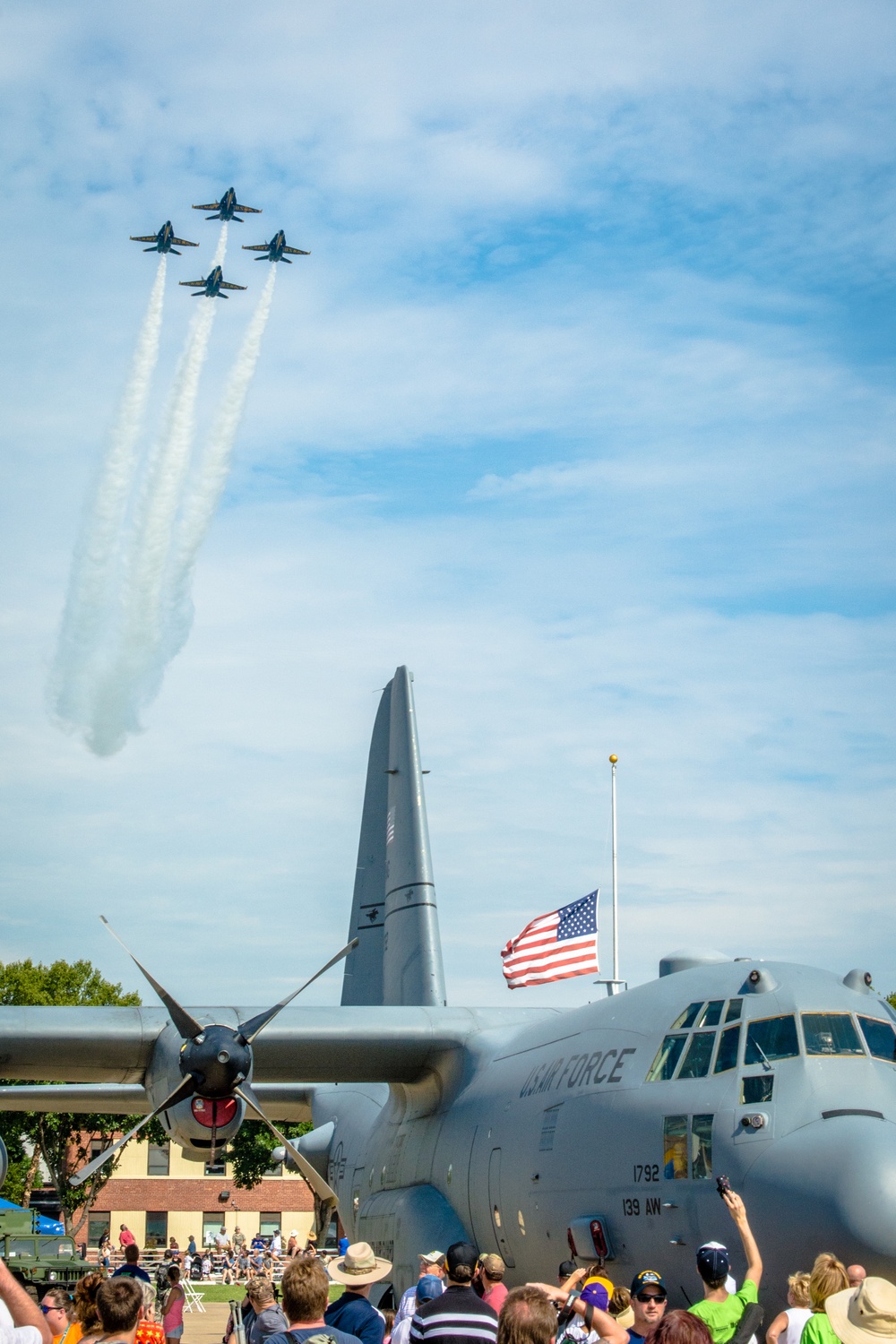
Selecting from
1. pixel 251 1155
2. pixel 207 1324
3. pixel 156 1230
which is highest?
pixel 251 1155

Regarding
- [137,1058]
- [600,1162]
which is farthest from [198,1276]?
[600,1162]

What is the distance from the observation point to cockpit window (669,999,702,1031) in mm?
11547

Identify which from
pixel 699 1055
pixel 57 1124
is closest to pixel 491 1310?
pixel 699 1055

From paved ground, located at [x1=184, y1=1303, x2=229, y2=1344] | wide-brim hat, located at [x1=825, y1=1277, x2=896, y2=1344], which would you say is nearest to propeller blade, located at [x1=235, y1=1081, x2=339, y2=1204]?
paved ground, located at [x1=184, y1=1303, x2=229, y2=1344]

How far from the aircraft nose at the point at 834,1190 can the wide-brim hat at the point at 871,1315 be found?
4.66 m

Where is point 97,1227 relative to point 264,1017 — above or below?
below

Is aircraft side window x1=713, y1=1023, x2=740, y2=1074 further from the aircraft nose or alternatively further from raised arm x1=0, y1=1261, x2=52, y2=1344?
raised arm x1=0, y1=1261, x2=52, y2=1344

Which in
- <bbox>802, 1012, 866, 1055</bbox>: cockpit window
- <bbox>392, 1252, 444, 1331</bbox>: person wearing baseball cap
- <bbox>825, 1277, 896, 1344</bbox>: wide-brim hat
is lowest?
<bbox>392, 1252, 444, 1331</bbox>: person wearing baseball cap

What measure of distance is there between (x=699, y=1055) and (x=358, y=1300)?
190 inches

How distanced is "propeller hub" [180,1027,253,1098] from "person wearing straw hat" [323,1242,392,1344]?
7.43 meters

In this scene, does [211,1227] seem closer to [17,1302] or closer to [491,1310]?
[491,1310]

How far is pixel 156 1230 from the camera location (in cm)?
6006

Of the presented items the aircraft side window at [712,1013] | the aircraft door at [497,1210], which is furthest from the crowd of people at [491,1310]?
the aircraft door at [497,1210]

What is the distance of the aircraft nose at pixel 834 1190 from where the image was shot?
28.8 ft
